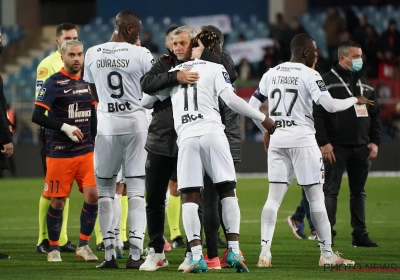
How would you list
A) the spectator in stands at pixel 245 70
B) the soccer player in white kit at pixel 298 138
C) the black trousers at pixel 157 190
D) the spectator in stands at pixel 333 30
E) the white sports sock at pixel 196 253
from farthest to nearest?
the spectator in stands at pixel 333 30 < the spectator in stands at pixel 245 70 < the soccer player in white kit at pixel 298 138 < the black trousers at pixel 157 190 < the white sports sock at pixel 196 253

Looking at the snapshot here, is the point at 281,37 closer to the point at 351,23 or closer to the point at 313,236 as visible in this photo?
the point at 351,23

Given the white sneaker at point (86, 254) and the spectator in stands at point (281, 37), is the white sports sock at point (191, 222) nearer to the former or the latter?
the white sneaker at point (86, 254)

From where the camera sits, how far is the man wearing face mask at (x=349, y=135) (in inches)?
421

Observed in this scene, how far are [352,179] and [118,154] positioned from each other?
357cm

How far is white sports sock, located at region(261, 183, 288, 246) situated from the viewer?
8.69 metres

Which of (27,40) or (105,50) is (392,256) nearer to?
(105,50)

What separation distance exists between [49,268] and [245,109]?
8.00ft

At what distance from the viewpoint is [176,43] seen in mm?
8117

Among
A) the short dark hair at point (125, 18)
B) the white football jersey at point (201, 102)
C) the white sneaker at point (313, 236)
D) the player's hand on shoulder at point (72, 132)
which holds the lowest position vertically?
the white sneaker at point (313, 236)

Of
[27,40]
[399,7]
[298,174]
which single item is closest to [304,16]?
[399,7]

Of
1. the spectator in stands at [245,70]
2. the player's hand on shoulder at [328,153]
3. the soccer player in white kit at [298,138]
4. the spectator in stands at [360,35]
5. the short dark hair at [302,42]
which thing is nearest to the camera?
the soccer player in white kit at [298,138]

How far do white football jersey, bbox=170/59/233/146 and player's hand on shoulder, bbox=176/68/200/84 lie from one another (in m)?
0.05

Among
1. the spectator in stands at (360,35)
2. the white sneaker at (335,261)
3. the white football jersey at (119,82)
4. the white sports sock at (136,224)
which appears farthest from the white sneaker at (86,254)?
the spectator in stands at (360,35)

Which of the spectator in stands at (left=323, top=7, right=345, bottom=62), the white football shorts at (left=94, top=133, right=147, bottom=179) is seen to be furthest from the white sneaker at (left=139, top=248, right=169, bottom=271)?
the spectator in stands at (left=323, top=7, right=345, bottom=62)
